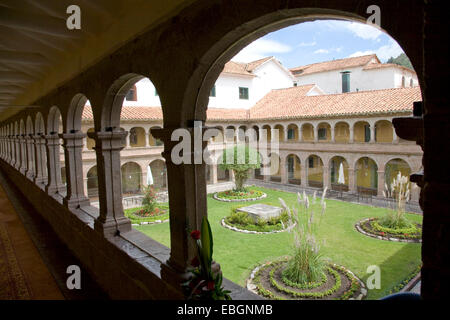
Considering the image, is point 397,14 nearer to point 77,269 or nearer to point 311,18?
point 311,18

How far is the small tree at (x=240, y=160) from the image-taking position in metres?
20.6

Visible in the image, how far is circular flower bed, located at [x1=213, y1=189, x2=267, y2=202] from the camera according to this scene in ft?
66.6

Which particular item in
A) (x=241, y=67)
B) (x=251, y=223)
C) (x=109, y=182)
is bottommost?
(x=251, y=223)

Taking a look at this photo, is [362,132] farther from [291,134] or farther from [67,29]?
[67,29]

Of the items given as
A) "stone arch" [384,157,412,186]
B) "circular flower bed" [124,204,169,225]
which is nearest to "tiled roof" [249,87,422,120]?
"stone arch" [384,157,412,186]

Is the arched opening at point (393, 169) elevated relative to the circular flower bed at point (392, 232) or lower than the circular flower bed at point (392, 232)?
elevated

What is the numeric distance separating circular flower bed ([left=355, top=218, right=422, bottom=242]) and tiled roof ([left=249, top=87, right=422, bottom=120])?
6.44m

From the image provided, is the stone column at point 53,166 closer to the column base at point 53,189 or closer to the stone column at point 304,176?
the column base at point 53,189

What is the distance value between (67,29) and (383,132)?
2077cm

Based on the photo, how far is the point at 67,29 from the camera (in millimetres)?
4094

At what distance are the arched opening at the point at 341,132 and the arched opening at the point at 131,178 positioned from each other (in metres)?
13.7

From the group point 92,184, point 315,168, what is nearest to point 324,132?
point 315,168

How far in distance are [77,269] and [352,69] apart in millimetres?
27116

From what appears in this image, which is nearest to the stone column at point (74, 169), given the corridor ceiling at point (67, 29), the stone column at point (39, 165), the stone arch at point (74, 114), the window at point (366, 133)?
the stone arch at point (74, 114)
